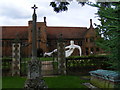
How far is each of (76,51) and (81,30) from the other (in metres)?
8.25

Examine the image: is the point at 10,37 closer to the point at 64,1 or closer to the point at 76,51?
the point at 76,51

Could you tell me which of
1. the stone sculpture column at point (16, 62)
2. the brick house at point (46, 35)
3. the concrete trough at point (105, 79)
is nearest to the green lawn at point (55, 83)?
the concrete trough at point (105, 79)

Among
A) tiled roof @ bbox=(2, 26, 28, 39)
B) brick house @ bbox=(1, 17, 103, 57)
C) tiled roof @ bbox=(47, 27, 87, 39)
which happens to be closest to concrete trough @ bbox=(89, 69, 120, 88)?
brick house @ bbox=(1, 17, 103, 57)

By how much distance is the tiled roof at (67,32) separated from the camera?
37.9m

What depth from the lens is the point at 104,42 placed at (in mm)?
3756

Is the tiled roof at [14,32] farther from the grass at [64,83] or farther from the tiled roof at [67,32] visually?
the grass at [64,83]

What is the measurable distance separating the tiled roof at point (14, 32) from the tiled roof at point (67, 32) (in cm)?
568

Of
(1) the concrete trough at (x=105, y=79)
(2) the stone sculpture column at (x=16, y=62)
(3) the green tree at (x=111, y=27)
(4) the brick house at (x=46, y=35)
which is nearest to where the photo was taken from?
(3) the green tree at (x=111, y=27)

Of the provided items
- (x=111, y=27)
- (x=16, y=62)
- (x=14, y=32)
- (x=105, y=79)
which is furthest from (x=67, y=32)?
(x=111, y=27)

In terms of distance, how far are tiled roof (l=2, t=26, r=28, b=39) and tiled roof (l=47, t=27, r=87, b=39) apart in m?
5.68

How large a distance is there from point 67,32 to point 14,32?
12880mm

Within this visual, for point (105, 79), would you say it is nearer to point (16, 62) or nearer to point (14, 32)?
point (16, 62)

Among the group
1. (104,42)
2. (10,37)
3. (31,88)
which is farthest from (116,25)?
(10,37)

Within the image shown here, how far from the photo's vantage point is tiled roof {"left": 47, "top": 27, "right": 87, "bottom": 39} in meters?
37.9
